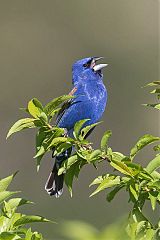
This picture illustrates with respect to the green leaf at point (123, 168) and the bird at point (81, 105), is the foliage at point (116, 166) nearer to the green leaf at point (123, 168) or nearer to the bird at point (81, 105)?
the green leaf at point (123, 168)

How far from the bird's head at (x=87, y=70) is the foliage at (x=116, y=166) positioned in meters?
1.48

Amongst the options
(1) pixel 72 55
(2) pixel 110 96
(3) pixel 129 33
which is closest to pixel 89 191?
(2) pixel 110 96

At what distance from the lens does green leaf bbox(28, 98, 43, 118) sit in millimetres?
1266

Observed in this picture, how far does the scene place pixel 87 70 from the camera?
2.88 m

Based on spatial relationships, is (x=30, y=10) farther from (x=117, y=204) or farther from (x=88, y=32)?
(x=117, y=204)

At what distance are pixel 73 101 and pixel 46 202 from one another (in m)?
2.98

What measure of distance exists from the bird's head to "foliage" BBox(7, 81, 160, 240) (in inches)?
58.1

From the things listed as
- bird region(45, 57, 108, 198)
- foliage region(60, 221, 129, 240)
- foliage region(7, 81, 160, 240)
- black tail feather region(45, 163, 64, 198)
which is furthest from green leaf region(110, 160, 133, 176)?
black tail feather region(45, 163, 64, 198)

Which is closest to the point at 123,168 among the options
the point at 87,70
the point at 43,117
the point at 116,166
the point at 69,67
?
the point at 116,166

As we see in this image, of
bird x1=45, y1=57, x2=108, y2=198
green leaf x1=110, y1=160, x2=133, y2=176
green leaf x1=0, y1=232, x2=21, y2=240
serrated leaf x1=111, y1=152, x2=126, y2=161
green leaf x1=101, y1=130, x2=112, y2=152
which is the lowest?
green leaf x1=0, y1=232, x2=21, y2=240

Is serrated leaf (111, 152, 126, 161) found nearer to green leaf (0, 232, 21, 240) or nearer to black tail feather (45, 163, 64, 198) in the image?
green leaf (0, 232, 21, 240)

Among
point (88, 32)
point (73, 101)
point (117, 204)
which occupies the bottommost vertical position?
point (117, 204)

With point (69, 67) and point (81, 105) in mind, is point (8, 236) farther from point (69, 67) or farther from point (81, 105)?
point (69, 67)

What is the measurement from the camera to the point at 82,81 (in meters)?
2.74
